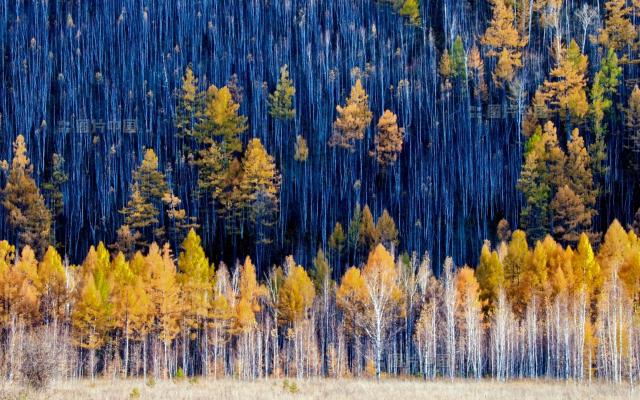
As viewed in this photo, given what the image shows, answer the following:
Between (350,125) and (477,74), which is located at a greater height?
(477,74)

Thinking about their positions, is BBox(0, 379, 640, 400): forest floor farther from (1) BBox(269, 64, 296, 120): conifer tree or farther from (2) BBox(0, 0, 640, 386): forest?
(1) BBox(269, 64, 296, 120): conifer tree

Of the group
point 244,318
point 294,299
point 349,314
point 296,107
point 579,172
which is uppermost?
point 296,107

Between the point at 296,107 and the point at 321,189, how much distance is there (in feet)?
63.0

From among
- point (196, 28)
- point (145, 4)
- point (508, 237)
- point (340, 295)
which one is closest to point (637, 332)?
point (340, 295)

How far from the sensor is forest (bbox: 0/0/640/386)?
58.5 m

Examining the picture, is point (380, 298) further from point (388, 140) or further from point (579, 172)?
point (388, 140)

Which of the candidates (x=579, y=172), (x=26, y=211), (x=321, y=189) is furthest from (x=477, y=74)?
(x=26, y=211)

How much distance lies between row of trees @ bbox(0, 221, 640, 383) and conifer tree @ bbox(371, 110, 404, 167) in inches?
1439

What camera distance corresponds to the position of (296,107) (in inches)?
4722

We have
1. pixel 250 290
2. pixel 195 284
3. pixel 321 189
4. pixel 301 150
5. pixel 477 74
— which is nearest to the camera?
pixel 195 284

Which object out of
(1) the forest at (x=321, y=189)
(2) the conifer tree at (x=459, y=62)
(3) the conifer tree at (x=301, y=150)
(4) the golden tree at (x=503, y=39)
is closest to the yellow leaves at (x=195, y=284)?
(1) the forest at (x=321, y=189)

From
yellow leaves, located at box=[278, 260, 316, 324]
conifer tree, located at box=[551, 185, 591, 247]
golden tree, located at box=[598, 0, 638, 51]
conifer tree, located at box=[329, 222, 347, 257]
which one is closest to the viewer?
yellow leaves, located at box=[278, 260, 316, 324]

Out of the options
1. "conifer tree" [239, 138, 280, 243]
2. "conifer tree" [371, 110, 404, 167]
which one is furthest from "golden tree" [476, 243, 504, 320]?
"conifer tree" [371, 110, 404, 167]

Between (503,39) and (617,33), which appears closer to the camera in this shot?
(617,33)
